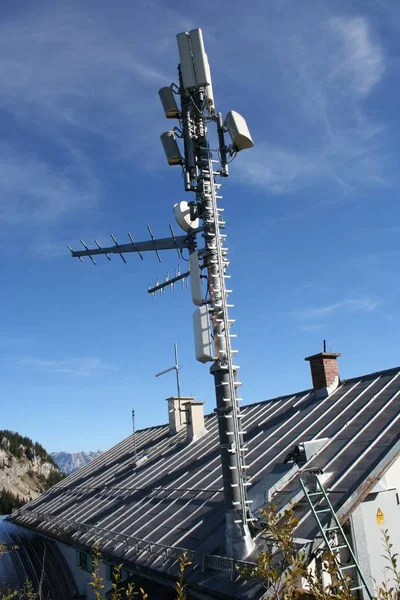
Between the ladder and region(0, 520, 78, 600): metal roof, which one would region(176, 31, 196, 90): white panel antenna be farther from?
region(0, 520, 78, 600): metal roof

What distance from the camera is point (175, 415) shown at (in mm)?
25656

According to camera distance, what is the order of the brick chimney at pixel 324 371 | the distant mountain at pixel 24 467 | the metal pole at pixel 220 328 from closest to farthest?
the metal pole at pixel 220 328
the brick chimney at pixel 324 371
the distant mountain at pixel 24 467

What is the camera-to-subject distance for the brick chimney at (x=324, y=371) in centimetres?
1719

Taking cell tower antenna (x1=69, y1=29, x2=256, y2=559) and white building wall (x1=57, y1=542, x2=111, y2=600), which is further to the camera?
white building wall (x1=57, y1=542, x2=111, y2=600)

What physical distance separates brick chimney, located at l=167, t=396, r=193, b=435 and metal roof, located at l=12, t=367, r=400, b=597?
138cm

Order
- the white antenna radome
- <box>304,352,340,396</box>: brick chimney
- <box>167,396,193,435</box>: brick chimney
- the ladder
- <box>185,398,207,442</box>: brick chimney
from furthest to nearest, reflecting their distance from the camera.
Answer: <box>167,396,193,435</box>: brick chimney
<box>185,398,207,442</box>: brick chimney
<box>304,352,340,396</box>: brick chimney
the white antenna radome
the ladder

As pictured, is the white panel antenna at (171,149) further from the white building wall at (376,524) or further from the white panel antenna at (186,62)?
the white building wall at (376,524)

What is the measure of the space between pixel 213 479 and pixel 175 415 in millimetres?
10547

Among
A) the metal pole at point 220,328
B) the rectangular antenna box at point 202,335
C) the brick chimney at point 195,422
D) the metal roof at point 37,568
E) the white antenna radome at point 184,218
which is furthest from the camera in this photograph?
the brick chimney at point 195,422

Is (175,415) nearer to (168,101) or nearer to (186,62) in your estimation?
(168,101)

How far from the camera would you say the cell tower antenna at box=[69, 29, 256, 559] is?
32.0ft

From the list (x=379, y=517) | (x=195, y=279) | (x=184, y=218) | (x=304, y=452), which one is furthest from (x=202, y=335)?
(x=379, y=517)

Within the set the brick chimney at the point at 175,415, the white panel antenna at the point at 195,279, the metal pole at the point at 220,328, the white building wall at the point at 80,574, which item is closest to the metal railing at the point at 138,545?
the metal pole at the point at 220,328

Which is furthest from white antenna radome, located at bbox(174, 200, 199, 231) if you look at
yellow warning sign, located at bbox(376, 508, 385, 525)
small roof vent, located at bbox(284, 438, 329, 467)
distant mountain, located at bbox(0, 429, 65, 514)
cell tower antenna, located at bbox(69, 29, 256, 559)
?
distant mountain, located at bbox(0, 429, 65, 514)
